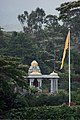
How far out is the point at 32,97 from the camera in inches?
955

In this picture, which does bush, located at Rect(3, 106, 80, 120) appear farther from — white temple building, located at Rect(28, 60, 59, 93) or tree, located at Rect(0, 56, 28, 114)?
white temple building, located at Rect(28, 60, 59, 93)

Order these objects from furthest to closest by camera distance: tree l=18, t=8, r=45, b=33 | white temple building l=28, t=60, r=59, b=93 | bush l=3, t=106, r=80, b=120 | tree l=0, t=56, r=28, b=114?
1. tree l=18, t=8, r=45, b=33
2. white temple building l=28, t=60, r=59, b=93
3. tree l=0, t=56, r=28, b=114
4. bush l=3, t=106, r=80, b=120

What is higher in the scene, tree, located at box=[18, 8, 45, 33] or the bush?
tree, located at box=[18, 8, 45, 33]

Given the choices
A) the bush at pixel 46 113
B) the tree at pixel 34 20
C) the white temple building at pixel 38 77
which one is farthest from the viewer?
the tree at pixel 34 20

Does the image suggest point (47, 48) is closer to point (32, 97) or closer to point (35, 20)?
point (35, 20)

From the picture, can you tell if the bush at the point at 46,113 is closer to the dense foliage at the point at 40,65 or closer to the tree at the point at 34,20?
the dense foliage at the point at 40,65

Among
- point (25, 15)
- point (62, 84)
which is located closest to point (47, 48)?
point (62, 84)

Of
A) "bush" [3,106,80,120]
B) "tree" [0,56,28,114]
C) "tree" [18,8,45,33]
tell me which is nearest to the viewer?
"bush" [3,106,80,120]

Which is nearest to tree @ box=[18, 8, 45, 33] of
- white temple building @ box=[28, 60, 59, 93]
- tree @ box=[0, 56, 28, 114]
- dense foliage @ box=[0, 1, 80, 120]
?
dense foliage @ box=[0, 1, 80, 120]

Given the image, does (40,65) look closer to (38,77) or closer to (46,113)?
(38,77)

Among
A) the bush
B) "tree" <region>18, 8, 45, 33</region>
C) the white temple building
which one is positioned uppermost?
"tree" <region>18, 8, 45, 33</region>

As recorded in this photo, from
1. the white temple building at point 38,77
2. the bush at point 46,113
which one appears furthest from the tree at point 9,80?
the white temple building at point 38,77

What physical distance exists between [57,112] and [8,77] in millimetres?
3391

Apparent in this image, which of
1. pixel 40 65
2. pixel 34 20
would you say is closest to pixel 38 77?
pixel 40 65
